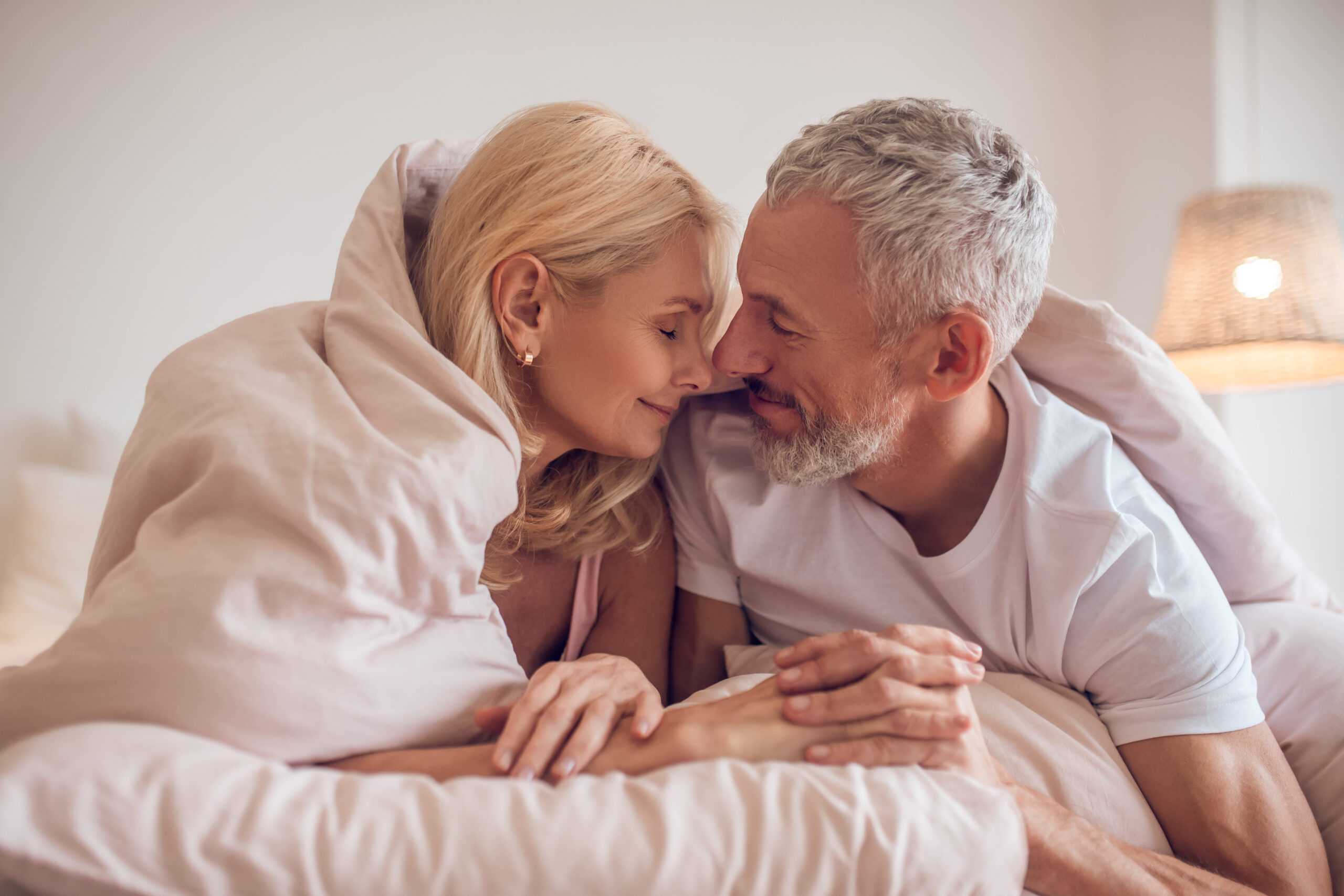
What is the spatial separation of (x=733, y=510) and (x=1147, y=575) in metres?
0.54

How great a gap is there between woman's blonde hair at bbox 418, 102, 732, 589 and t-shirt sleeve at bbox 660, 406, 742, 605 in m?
0.22

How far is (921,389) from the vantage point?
1190mm

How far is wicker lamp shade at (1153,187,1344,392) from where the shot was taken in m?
1.92

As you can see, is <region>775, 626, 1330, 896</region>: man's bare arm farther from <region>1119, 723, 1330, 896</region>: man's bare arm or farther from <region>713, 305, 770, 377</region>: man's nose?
<region>713, 305, 770, 377</region>: man's nose

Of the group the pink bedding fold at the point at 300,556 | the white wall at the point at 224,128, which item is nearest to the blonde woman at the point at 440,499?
the pink bedding fold at the point at 300,556

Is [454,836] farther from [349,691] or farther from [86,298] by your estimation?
[86,298]

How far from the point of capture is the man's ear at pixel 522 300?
3.63ft

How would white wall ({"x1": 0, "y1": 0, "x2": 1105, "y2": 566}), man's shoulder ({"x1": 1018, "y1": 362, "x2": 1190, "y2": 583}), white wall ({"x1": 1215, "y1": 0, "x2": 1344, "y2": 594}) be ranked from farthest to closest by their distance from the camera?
1. white wall ({"x1": 1215, "y1": 0, "x2": 1344, "y2": 594})
2. white wall ({"x1": 0, "y1": 0, "x2": 1105, "y2": 566})
3. man's shoulder ({"x1": 1018, "y1": 362, "x2": 1190, "y2": 583})

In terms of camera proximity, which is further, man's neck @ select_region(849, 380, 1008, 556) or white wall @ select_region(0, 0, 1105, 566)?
white wall @ select_region(0, 0, 1105, 566)

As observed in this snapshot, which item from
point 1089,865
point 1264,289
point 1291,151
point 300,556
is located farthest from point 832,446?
point 1291,151

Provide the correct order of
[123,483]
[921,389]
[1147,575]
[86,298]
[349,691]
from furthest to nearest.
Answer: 1. [86,298]
2. [921,389]
3. [1147,575]
4. [123,483]
5. [349,691]

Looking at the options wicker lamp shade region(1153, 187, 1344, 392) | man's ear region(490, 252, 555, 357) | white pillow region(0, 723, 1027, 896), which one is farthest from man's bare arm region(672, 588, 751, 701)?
wicker lamp shade region(1153, 187, 1344, 392)

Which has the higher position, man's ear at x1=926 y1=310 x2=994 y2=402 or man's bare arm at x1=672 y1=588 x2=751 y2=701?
man's ear at x1=926 y1=310 x2=994 y2=402

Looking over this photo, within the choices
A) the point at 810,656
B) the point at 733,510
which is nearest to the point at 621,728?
the point at 810,656
